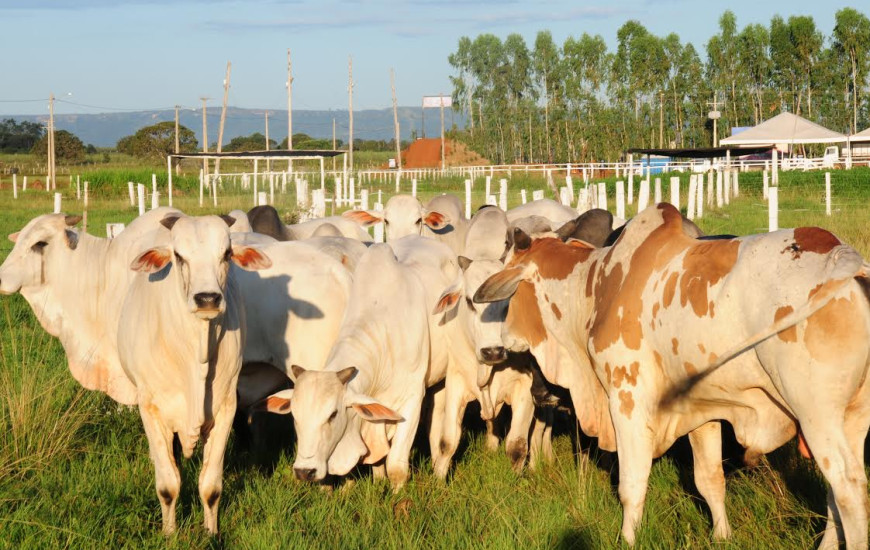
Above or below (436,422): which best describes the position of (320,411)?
above

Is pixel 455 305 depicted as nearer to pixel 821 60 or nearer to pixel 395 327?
pixel 395 327

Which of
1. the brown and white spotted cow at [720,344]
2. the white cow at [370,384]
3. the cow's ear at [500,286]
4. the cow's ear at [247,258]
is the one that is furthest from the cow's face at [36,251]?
the brown and white spotted cow at [720,344]

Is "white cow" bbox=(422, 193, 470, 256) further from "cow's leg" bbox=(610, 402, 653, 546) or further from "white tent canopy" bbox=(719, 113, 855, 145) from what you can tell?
"white tent canopy" bbox=(719, 113, 855, 145)

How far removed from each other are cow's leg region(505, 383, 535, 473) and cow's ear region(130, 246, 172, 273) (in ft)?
8.46

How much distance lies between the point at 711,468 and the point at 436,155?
285ft

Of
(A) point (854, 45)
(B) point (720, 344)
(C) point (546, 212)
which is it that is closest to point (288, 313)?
(B) point (720, 344)

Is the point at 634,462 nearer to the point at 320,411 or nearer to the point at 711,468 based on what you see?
the point at 711,468

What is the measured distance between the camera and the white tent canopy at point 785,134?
5516 centimetres

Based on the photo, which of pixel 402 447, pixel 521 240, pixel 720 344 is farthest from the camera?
pixel 402 447

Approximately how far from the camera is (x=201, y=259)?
5.30 m

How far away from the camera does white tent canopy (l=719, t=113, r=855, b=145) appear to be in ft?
181

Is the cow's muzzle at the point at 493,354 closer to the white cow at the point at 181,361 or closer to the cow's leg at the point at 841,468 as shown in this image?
the white cow at the point at 181,361

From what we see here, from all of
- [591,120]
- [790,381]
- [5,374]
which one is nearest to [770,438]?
[790,381]

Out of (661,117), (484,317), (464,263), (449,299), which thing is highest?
(661,117)
